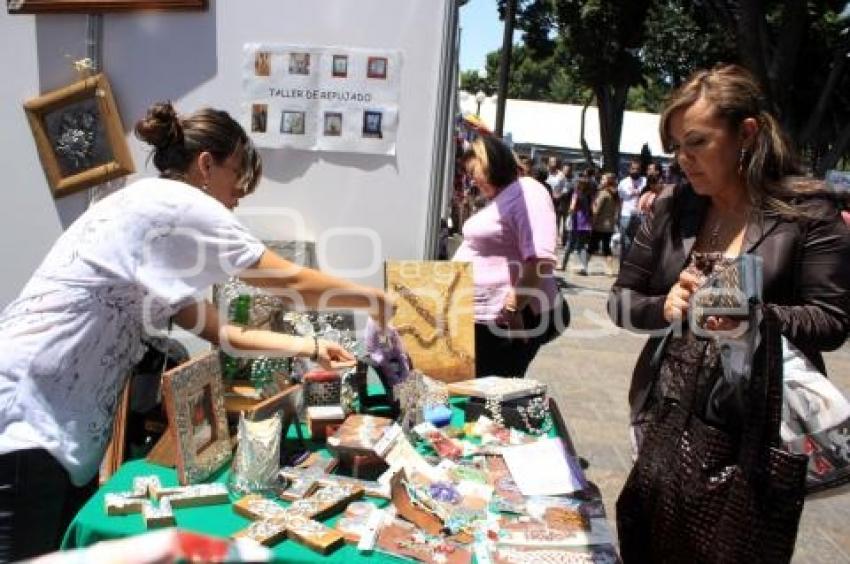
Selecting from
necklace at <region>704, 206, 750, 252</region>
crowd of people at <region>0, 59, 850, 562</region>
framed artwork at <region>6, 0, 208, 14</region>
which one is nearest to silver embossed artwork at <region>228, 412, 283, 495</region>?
crowd of people at <region>0, 59, 850, 562</region>

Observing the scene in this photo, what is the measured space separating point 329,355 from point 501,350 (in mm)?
1242

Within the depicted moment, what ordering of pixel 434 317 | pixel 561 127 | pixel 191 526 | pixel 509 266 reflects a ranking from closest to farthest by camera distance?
pixel 191 526, pixel 434 317, pixel 509 266, pixel 561 127

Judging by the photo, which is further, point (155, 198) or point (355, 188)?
point (355, 188)

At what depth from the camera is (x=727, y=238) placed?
1.90m

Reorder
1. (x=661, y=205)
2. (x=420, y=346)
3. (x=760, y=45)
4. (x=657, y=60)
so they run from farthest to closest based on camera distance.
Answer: (x=657, y=60)
(x=760, y=45)
(x=420, y=346)
(x=661, y=205)

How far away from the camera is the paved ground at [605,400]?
338 centimetres

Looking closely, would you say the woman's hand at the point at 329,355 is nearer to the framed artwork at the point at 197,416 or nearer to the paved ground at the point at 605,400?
the framed artwork at the point at 197,416

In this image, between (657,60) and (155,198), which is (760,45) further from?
(657,60)

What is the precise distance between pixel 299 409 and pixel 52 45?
1.87m

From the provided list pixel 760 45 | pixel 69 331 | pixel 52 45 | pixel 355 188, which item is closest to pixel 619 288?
pixel 355 188

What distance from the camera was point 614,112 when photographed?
25109 millimetres

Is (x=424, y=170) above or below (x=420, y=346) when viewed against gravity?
above

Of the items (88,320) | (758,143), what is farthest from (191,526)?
(758,143)

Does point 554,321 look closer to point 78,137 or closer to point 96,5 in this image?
point 78,137
